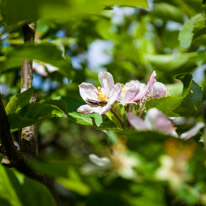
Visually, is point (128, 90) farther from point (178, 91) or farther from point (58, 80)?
point (58, 80)

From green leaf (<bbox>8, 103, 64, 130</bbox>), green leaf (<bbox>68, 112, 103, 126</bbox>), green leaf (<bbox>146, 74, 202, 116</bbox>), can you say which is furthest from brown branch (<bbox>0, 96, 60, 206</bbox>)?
green leaf (<bbox>146, 74, 202, 116</bbox>)

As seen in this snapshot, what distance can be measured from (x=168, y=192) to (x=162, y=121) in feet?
0.41

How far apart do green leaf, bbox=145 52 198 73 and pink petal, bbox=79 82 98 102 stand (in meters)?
0.57

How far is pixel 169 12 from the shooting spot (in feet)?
5.44

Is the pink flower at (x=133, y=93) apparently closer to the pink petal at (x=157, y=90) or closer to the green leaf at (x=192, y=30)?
the pink petal at (x=157, y=90)

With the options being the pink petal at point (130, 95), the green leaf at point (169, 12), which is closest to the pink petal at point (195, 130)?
the pink petal at point (130, 95)

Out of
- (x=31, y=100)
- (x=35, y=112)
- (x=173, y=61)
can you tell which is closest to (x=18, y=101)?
(x=35, y=112)

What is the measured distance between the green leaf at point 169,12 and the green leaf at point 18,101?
3.52ft

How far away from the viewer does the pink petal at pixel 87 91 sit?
91 cm

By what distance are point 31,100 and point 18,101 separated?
0.18 m

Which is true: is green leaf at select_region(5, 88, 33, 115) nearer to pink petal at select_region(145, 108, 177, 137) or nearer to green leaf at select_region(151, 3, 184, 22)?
pink petal at select_region(145, 108, 177, 137)

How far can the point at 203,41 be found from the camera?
119cm

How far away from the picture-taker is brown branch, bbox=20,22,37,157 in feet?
3.00

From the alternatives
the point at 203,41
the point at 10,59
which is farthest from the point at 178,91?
the point at 10,59
